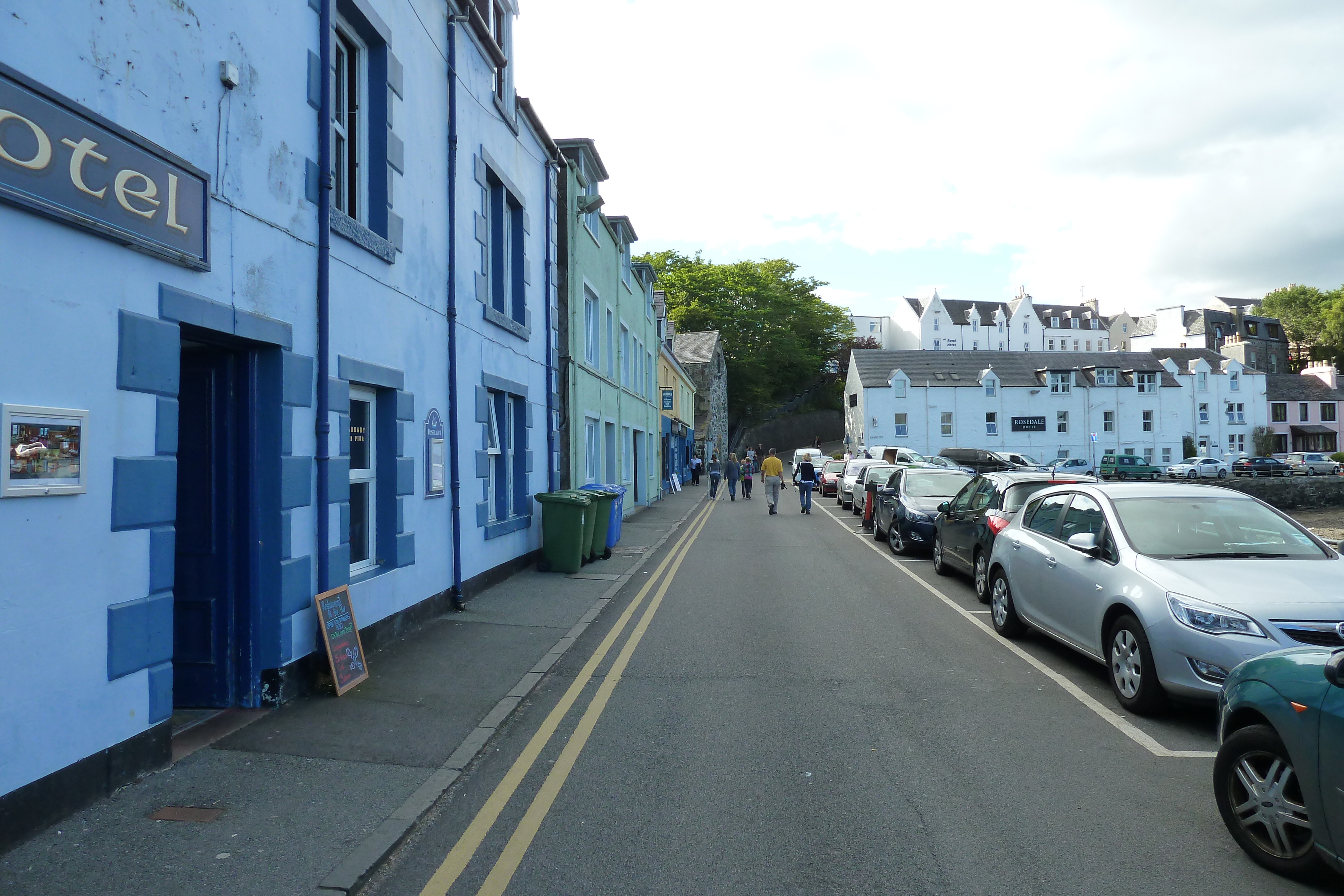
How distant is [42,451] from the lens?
3947 millimetres

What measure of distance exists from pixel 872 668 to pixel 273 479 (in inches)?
195

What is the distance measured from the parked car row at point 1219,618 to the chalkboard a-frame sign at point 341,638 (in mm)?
5507

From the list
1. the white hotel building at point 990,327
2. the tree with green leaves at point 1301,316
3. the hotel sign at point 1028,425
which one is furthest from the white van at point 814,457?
the tree with green leaves at point 1301,316

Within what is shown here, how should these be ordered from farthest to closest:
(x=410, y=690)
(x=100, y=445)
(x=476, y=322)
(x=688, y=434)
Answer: (x=688, y=434)
(x=476, y=322)
(x=410, y=690)
(x=100, y=445)

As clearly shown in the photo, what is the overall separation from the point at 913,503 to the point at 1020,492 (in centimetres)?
443

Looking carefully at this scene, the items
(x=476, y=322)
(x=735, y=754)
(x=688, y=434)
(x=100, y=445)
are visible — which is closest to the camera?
(x=100, y=445)

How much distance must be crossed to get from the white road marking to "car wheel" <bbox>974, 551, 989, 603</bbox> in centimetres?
23

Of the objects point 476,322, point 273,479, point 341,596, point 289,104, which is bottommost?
point 341,596

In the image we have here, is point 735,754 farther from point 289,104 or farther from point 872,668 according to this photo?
point 289,104

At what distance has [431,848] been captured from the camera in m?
3.96

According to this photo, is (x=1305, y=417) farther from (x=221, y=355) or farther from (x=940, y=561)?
(x=221, y=355)

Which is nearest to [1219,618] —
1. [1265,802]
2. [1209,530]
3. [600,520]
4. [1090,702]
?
[1090,702]

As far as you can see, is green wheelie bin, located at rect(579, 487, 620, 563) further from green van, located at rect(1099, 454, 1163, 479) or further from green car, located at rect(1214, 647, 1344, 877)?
green van, located at rect(1099, 454, 1163, 479)

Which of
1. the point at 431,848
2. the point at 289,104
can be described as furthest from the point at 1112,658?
the point at 289,104
